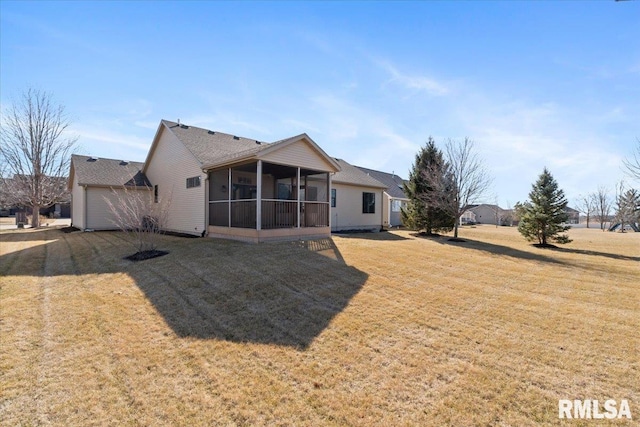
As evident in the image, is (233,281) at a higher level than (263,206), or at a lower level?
lower

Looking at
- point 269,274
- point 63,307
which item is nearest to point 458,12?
point 269,274

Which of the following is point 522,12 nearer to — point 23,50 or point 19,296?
point 19,296

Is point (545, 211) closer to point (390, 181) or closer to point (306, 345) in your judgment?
point (306, 345)

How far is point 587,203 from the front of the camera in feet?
151

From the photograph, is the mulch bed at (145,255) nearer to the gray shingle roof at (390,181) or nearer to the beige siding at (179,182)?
the beige siding at (179,182)

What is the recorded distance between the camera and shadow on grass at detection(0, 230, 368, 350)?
457cm

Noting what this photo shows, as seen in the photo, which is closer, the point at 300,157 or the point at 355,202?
the point at 300,157

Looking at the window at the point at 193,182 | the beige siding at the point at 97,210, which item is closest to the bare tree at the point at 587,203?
the window at the point at 193,182

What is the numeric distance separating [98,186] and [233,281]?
51.6 ft

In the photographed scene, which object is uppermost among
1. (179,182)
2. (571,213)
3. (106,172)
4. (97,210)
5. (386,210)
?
(106,172)

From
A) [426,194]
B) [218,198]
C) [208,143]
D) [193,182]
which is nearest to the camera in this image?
[218,198]

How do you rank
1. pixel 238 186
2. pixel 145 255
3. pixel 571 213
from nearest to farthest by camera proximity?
pixel 145 255 → pixel 238 186 → pixel 571 213

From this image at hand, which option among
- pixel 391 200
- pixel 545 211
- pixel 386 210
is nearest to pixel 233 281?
pixel 545 211

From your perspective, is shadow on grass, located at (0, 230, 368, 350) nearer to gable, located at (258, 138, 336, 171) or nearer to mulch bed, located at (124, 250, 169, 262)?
mulch bed, located at (124, 250, 169, 262)
